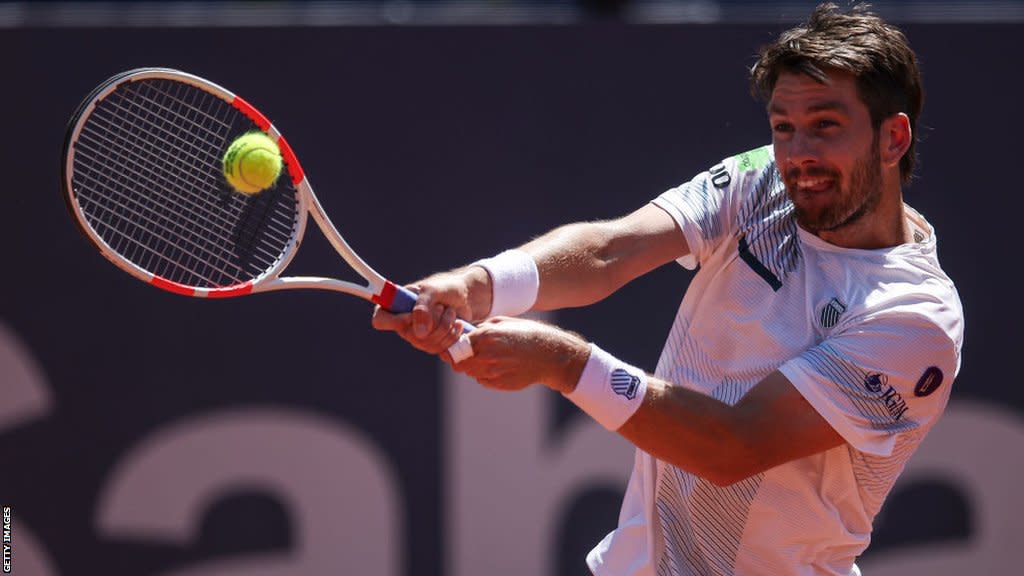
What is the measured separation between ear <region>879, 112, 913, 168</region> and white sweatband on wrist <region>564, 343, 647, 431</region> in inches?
33.7

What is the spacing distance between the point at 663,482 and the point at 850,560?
475 millimetres

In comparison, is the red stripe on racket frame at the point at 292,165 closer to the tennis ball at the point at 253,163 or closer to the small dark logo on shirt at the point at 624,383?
the tennis ball at the point at 253,163

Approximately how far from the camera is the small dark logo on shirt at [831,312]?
2.94m

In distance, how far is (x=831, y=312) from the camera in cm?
295

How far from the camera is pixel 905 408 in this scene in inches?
115

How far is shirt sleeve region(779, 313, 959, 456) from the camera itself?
2820 millimetres

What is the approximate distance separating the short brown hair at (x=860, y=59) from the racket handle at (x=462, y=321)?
0.99m

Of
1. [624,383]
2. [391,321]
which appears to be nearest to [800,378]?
[624,383]

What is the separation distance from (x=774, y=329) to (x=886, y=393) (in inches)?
11.4

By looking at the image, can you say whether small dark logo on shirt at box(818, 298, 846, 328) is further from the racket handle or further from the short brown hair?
the racket handle

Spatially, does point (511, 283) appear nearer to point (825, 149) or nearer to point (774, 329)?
point (774, 329)

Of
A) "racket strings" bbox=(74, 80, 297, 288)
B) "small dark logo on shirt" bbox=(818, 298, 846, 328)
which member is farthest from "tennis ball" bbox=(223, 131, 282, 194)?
"small dark logo on shirt" bbox=(818, 298, 846, 328)

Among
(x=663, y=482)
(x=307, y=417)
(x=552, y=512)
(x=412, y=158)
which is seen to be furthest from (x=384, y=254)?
(x=663, y=482)

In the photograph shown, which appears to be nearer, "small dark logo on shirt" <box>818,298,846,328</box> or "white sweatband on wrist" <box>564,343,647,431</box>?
"white sweatband on wrist" <box>564,343,647,431</box>
